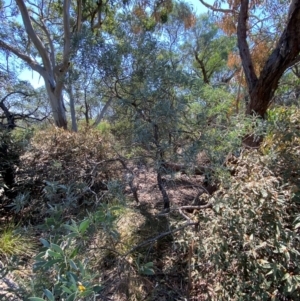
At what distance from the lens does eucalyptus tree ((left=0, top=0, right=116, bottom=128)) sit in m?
5.22

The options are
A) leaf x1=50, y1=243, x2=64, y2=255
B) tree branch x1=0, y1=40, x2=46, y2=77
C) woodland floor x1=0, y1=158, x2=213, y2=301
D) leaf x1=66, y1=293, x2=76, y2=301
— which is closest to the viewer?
leaf x1=66, y1=293, x2=76, y2=301

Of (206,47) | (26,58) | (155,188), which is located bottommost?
(155,188)

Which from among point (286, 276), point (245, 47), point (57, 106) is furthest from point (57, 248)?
point (57, 106)

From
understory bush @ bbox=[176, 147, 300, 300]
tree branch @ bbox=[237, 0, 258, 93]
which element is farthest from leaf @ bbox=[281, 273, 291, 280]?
tree branch @ bbox=[237, 0, 258, 93]

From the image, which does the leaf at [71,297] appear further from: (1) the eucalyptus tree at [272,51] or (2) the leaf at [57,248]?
(1) the eucalyptus tree at [272,51]

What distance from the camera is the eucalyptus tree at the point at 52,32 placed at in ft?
17.1

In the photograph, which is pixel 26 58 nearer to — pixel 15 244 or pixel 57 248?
pixel 15 244

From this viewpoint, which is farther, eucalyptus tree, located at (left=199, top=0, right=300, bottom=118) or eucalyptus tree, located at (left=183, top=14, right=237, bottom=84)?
eucalyptus tree, located at (left=183, top=14, right=237, bottom=84)

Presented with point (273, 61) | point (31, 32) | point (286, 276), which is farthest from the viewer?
point (31, 32)

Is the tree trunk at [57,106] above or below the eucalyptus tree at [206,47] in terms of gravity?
below

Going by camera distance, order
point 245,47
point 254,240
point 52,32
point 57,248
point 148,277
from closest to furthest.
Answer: point 57,248, point 254,240, point 148,277, point 245,47, point 52,32

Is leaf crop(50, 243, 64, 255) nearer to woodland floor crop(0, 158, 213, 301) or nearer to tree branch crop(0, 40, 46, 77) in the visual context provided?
woodland floor crop(0, 158, 213, 301)

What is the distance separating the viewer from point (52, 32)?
26.6 feet

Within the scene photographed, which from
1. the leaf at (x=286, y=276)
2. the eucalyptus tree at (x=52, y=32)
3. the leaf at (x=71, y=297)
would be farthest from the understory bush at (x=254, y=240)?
the eucalyptus tree at (x=52, y=32)
